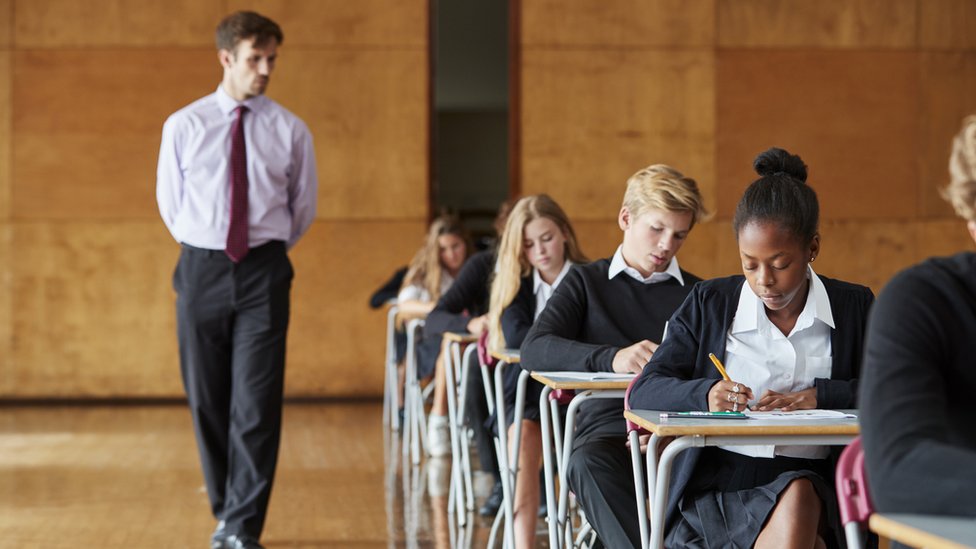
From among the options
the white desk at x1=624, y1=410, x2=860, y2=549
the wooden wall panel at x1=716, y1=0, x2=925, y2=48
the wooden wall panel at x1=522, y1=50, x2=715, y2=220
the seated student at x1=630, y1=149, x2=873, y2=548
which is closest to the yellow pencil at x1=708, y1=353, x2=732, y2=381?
the seated student at x1=630, y1=149, x2=873, y2=548

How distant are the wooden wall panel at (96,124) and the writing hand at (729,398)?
6898mm

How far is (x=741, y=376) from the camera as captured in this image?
2.32 metres

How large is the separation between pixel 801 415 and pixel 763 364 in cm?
25

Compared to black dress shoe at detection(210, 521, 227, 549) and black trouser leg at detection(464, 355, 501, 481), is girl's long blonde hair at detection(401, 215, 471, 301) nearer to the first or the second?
black trouser leg at detection(464, 355, 501, 481)

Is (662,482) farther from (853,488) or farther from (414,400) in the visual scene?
(414,400)

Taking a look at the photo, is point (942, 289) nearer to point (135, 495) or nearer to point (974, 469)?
point (974, 469)

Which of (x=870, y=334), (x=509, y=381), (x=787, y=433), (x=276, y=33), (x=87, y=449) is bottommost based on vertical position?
(x=87, y=449)

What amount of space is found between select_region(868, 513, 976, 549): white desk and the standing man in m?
2.82

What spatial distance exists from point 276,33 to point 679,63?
5.21 m

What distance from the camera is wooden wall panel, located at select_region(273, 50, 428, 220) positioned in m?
8.59

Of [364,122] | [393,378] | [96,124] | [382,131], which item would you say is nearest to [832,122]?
[382,131]

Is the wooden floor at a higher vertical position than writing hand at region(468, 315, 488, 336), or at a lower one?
A: lower

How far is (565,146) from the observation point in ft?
28.6

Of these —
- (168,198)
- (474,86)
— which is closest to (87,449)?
(168,198)
